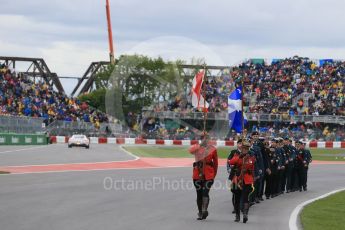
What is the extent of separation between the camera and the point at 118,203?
15484mm

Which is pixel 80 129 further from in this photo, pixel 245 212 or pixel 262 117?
pixel 245 212

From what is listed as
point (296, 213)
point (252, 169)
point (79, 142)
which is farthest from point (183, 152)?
point (252, 169)

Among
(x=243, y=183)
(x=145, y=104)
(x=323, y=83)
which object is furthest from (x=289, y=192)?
(x=323, y=83)

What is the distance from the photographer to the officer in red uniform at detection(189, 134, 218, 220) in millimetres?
13148

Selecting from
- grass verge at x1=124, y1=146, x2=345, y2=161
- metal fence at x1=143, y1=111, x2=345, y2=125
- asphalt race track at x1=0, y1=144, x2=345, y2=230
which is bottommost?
grass verge at x1=124, y1=146, x2=345, y2=161

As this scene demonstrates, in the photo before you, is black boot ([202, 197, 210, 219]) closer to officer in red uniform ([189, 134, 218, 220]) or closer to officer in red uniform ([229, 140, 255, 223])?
officer in red uniform ([189, 134, 218, 220])

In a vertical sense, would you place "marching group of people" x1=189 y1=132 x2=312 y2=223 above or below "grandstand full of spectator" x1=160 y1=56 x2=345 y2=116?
below

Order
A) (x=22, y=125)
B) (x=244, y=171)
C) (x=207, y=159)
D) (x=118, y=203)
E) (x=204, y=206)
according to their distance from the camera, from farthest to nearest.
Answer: (x=22, y=125) < (x=118, y=203) < (x=244, y=171) < (x=204, y=206) < (x=207, y=159)

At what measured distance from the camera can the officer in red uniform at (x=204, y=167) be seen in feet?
43.1

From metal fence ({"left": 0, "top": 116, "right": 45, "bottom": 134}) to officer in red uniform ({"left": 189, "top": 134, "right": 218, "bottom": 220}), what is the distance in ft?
101

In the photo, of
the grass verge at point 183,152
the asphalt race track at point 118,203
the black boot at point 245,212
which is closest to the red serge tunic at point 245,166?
the black boot at point 245,212

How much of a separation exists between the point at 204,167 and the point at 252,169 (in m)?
1.00

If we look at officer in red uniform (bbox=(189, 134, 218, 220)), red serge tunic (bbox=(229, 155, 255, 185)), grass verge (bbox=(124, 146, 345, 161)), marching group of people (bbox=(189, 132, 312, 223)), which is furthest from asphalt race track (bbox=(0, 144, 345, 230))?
grass verge (bbox=(124, 146, 345, 161))

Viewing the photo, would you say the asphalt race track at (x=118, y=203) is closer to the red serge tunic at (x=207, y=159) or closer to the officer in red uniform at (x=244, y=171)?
the officer in red uniform at (x=244, y=171)
